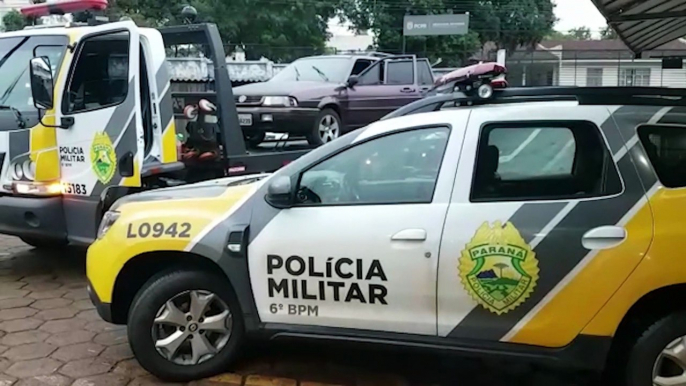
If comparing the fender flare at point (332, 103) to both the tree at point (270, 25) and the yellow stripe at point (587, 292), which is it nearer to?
the yellow stripe at point (587, 292)

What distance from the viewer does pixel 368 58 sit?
435 inches

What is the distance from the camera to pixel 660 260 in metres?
3.26

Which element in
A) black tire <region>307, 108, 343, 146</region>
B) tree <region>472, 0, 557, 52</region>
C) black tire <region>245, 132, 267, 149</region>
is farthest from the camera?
tree <region>472, 0, 557, 52</region>

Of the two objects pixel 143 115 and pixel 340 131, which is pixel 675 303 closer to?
pixel 143 115

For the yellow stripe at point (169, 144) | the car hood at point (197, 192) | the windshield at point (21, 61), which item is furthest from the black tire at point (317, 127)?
the car hood at point (197, 192)

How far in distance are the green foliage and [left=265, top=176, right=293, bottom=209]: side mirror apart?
1126 inches

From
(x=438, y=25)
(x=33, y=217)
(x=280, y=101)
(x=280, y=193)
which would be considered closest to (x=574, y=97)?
(x=280, y=193)

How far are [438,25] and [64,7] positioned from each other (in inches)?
815

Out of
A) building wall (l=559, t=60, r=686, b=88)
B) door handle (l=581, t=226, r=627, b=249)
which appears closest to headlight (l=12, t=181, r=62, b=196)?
door handle (l=581, t=226, r=627, b=249)

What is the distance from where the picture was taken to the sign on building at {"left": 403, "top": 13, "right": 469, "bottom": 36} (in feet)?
83.7

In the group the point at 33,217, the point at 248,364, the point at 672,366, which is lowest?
the point at 248,364

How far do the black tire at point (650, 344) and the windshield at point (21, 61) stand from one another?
4965mm

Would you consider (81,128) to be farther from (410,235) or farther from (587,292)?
(587,292)

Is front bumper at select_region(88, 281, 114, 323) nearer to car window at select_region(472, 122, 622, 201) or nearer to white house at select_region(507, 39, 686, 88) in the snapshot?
car window at select_region(472, 122, 622, 201)
